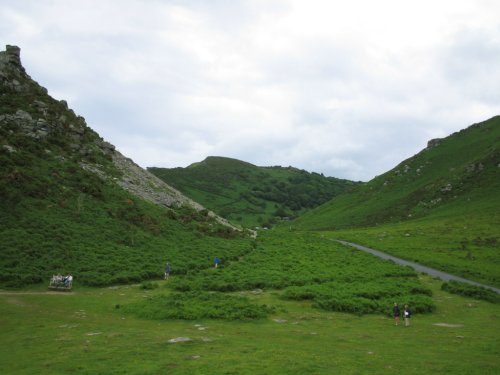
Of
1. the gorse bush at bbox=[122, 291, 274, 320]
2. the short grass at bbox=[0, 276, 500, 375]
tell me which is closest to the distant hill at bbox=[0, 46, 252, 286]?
the short grass at bbox=[0, 276, 500, 375]

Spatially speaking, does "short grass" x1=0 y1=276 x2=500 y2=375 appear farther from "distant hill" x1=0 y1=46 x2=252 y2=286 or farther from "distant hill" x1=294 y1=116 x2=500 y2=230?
"distant hill" x1=294 y1=116 x2=500 y2=230

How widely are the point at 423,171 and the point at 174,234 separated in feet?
505

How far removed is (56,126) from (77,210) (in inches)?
975

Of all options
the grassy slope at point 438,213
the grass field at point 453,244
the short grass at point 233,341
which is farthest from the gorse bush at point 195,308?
the grassy slope at point 438,213

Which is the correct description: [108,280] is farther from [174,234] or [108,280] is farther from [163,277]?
[174,234]

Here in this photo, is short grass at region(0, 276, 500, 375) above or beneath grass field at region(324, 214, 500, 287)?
beneath

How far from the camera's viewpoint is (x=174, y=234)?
59.9 metres

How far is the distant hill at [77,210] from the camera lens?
1618 inches

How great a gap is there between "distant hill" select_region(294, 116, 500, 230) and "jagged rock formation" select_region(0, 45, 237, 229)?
88.6m

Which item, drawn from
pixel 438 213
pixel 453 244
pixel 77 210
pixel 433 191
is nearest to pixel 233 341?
pixel 77 210

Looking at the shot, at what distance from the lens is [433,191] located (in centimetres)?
14525

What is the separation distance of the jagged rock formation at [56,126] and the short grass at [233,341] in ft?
122

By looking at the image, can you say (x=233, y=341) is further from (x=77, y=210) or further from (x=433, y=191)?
(x=433, y=191)

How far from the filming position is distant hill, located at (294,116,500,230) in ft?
414
